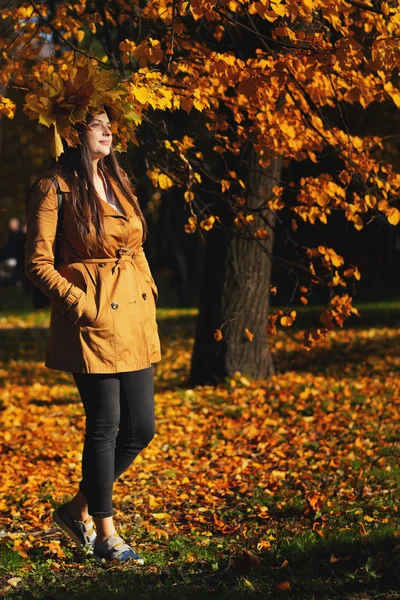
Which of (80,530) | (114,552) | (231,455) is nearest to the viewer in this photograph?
(114,552)

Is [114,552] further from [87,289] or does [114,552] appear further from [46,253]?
[46,253]

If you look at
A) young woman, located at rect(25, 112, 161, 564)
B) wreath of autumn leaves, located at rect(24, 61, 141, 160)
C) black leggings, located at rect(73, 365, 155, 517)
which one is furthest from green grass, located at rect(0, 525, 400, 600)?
wreath of autumn leaves, located at rect(24, 61, 141, 160)

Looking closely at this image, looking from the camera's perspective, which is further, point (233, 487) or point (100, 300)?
point (233, 487)

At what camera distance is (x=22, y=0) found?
Result: 675cm

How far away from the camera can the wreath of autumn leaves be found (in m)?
3.99

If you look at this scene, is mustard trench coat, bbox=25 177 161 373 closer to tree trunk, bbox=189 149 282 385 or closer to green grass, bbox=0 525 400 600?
green grass, bbox=0 525 400 600

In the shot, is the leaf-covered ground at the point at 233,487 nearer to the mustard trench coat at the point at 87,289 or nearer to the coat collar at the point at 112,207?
the mustard trench coat at the point at 87,289

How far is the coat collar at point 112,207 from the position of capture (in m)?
3.97

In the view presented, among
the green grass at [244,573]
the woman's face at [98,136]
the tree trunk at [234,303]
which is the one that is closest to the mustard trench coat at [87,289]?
the woman's face at [98,136]

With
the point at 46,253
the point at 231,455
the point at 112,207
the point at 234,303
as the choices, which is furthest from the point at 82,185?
the point at 234,303

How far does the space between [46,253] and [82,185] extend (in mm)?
364

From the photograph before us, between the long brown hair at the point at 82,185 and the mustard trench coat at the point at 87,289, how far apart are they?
0.03m

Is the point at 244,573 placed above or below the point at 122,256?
below

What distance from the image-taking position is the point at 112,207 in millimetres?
4059
